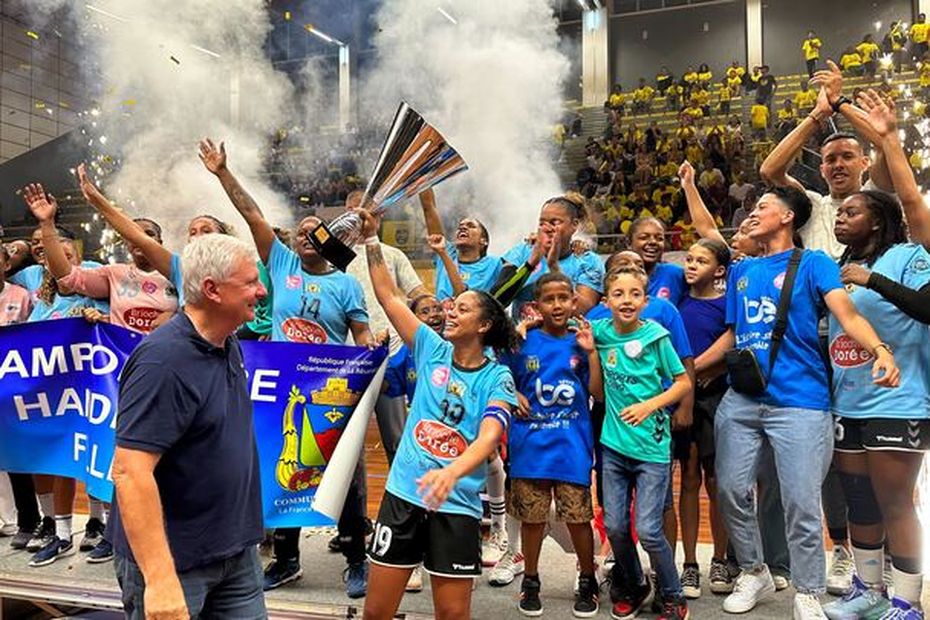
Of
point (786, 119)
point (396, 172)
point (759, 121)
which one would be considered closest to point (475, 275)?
point (396, 172)

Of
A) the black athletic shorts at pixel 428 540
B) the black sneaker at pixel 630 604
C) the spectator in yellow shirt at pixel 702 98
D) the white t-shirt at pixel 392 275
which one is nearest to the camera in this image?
the black athletic shorts at pixel 428 540

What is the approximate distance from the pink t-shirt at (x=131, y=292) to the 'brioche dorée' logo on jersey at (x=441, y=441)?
6.16 ft

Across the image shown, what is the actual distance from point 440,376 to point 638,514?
972mm

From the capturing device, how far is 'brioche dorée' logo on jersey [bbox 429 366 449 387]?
2.83 metres

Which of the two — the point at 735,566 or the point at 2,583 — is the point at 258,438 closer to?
the point at 2,583

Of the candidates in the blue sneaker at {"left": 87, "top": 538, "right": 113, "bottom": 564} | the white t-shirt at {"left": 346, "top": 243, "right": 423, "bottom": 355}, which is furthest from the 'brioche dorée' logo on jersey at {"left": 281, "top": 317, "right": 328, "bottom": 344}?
the blue sneaker at {"left": 87, "top": 538, "right": 113, "bottom": 564}

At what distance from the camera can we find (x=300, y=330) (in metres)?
3.62

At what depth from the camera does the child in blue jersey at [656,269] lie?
3.66 metres

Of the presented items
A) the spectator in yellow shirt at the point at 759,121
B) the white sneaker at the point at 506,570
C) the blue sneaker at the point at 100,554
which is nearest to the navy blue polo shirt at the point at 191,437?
the white sneaker at the point at 506,570

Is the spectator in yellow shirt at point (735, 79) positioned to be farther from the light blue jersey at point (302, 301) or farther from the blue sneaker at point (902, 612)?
the blue sneaker at point (902, 612)

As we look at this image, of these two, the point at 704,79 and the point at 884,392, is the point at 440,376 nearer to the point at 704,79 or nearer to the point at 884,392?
the point at 884,392

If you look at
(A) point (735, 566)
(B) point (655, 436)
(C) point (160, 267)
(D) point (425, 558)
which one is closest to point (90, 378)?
(C) point (160, 267)

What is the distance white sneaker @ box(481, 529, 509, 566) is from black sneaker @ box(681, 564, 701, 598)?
2.71 feet

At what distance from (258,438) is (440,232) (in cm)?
131
